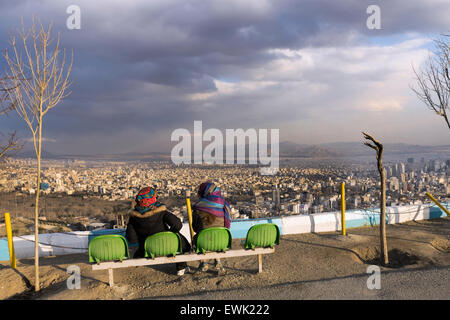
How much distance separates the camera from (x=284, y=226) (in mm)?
8305

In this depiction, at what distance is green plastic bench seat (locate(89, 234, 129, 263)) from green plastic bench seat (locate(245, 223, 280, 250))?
199cm

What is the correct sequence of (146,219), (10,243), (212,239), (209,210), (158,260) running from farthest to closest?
(10,243) → (209,210) → (146,219) → (212,239) → (158,260)

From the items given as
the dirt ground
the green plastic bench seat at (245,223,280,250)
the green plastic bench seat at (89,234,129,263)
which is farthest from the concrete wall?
the green plastic bench seat at (245,223,280,250)

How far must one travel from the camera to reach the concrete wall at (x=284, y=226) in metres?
6.98

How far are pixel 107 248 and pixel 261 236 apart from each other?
7.98 ft

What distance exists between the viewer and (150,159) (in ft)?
137

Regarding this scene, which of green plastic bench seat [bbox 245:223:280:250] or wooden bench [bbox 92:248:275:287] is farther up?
green plastic bench seat [bbox 245:223:280:250]

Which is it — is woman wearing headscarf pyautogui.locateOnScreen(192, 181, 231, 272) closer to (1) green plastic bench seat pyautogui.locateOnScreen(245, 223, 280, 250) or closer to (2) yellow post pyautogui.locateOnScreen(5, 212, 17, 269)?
(1) green plastic bench seat pyautogui.locateOnScreen(245, 223, 280, 250)

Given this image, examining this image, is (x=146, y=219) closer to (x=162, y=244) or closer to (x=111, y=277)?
(x=162, y=244)

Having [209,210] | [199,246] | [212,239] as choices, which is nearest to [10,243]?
[199,246]

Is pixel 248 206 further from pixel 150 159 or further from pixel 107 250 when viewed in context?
pixel 150 159

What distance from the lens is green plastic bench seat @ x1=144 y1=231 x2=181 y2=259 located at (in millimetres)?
4820
